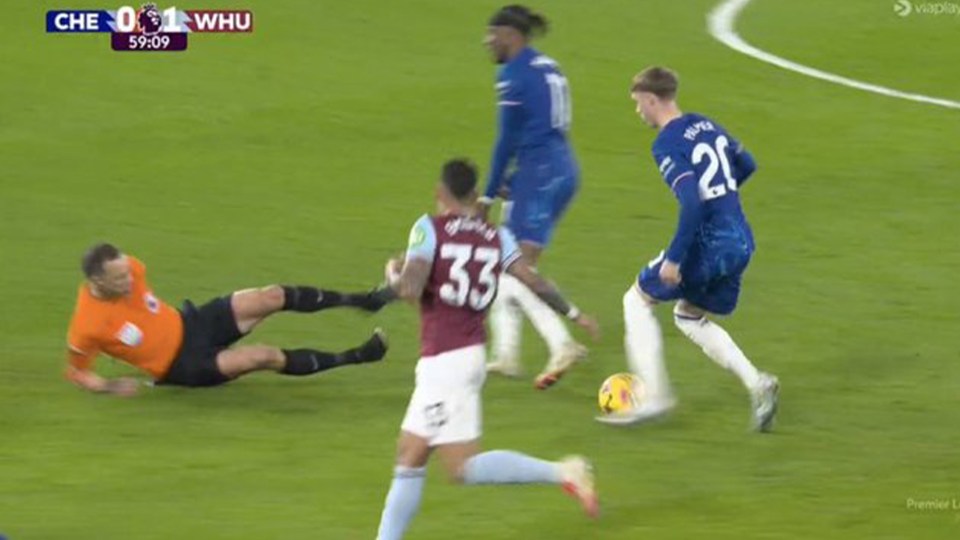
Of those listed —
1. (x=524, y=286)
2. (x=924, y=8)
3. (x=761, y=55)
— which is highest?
(x=924, y=8)

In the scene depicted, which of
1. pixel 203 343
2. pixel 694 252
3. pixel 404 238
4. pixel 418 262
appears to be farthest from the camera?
pixel 404 238

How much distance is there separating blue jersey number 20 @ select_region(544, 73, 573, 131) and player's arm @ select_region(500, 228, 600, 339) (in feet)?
7.82

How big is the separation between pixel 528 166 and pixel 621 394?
5.94 ft

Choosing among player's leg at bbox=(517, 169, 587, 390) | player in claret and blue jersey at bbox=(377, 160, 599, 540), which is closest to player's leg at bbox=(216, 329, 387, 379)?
player's leg at bbox=(517, 169, 587, 390)

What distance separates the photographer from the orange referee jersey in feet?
44.4

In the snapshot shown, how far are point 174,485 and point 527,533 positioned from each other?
2.16m

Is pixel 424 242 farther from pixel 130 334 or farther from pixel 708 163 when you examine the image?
pixel 130 334

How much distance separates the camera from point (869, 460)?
12.5 meters

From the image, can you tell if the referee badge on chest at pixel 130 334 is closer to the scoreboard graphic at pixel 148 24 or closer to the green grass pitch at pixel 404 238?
the green grass pitch at pixel 404 238

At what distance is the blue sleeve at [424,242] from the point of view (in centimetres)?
1034

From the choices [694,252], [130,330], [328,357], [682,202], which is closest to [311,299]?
[328,357]

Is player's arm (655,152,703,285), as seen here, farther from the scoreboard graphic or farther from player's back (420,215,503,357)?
the scoreboard graphic

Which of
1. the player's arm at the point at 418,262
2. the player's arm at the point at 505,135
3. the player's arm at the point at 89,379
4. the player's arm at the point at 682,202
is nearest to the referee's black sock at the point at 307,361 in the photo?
the player's arm at the point at 89,379

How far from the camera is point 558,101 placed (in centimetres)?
1406
